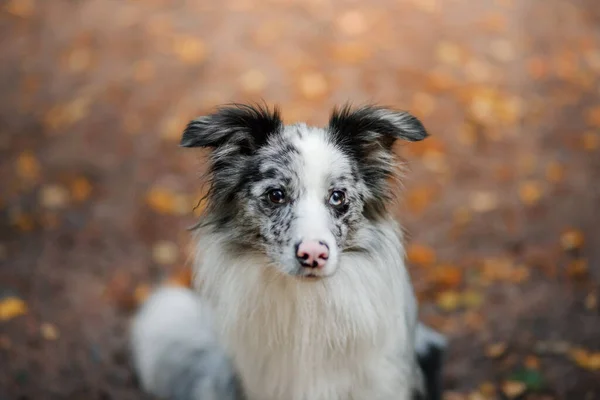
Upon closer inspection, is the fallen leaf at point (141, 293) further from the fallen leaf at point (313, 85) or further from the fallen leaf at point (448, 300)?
the fallen leaf at point (313, 85)

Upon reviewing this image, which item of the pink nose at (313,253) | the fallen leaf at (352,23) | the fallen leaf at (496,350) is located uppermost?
the fallen leaf at (352,23)

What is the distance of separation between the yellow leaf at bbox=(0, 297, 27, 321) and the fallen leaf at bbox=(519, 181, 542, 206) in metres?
3.88

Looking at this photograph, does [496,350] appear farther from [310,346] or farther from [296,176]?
[296,176]

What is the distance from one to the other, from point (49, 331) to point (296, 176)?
8.59ft

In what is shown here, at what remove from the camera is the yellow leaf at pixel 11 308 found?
494cm

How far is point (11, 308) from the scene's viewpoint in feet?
16.4

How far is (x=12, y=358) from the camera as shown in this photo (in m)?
4.58

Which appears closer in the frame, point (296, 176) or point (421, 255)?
point (296, 176)

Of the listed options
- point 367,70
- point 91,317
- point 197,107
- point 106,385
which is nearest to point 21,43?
point 197,107

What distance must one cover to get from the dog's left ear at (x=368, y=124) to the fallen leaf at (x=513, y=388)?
1885 mm

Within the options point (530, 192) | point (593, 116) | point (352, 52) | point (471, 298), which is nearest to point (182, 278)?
point (471, 298)

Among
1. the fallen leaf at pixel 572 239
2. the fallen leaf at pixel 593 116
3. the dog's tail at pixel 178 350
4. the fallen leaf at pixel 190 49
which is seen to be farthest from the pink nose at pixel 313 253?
the fallen leaf at pixel 190 49

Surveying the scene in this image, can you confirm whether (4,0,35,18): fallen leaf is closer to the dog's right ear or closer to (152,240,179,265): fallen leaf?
(152,240,179,265): fallen leaf

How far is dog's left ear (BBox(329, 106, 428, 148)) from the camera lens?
3137 millimetres
